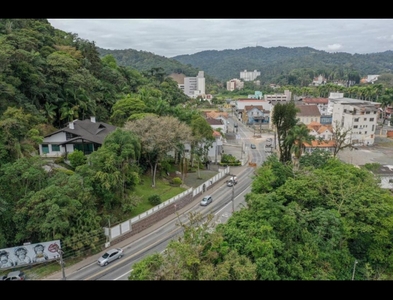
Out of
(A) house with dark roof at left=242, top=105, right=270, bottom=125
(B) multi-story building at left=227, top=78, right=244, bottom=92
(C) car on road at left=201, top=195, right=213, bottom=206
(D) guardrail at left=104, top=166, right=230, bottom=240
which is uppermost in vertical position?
(B) multi-story building at left=227, top=78, right=244, bottom=92

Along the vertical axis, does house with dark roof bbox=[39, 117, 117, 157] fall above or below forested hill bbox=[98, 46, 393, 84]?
below

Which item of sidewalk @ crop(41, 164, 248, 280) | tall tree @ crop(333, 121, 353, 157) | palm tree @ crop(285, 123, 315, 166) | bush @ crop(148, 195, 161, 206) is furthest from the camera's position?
tall tree @ crop(333, 121, 353, 157)

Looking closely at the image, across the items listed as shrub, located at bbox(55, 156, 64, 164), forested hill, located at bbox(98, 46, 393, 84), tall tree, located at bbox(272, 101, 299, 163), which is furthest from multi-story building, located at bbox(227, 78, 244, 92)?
shrub, located at bbox(55, 156, 64, 164)

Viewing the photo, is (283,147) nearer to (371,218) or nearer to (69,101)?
(371,218)

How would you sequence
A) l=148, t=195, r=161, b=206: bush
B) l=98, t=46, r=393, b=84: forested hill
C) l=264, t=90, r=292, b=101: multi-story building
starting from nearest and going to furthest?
l=148, t=195, r=161, b=206: bush → l=264, t=90, r=292, b=101: multi-story building → l=98, t=46, r=393, b=84: forested hill

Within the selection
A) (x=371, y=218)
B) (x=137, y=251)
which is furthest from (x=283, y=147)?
(x=137, y=251)

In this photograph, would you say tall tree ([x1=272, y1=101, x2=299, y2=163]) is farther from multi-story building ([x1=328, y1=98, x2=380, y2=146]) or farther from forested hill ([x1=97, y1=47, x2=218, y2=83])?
forested hill ([x1=97, y1=47, x2=218, y2=83])

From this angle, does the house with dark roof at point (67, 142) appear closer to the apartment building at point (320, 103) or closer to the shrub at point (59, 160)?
the shrub at point (59, 160)
